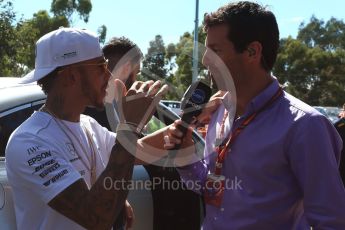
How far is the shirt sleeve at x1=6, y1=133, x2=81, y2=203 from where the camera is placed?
6.22 ft

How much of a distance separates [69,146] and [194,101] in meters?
0.56

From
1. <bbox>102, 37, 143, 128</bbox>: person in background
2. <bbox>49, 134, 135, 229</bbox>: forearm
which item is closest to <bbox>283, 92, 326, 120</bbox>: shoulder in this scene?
<bbox>49, 134, 135, 229</bbox>: forearm

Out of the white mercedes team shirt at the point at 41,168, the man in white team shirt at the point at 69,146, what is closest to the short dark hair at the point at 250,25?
the man in white team shirt at the point at 69,146

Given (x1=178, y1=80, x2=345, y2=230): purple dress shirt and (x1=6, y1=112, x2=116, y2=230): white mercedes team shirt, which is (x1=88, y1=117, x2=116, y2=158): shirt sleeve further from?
(x1=178, y1=80, x2=345, y2=230): purple dress shirt

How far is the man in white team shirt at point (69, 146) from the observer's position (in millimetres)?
1893

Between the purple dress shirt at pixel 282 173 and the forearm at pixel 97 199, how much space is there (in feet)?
1.45

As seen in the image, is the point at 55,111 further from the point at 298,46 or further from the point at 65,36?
the point at 298,46

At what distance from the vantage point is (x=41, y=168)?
6.24 ft

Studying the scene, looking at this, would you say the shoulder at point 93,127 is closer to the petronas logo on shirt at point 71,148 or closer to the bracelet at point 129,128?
the petronas logo on shirt at point 71,148

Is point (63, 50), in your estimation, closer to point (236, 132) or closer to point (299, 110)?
point (236, 132)

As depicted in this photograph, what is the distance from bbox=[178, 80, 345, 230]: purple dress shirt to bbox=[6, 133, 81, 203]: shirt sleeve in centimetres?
62

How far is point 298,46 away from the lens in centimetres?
3831

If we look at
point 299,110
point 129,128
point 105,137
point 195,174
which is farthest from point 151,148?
point 299,110

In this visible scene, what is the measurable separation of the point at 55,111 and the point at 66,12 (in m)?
37.2
